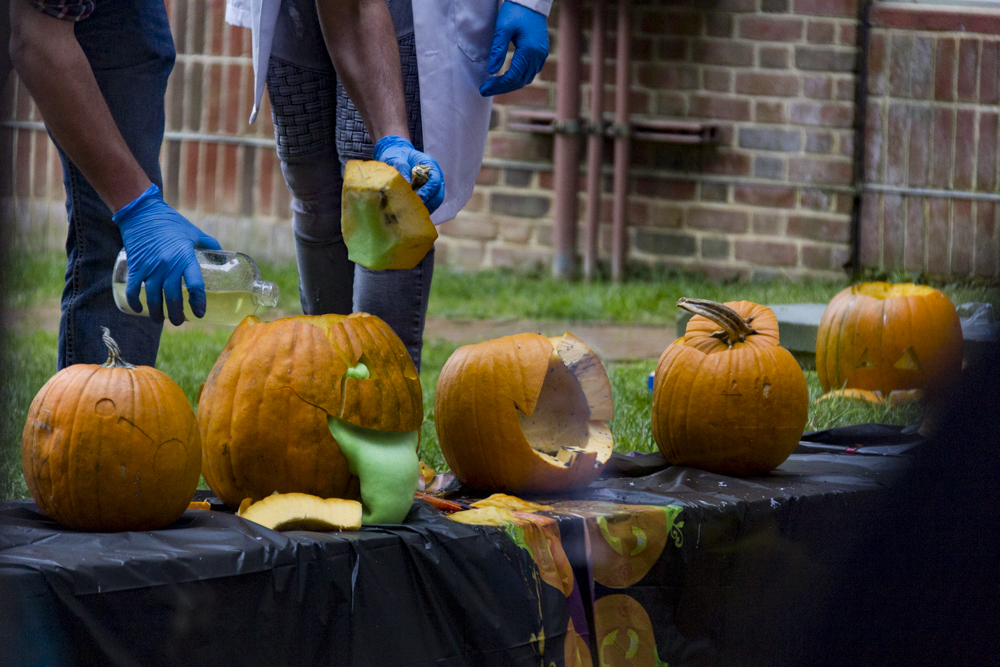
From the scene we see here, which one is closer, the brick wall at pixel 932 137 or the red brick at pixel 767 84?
the brick wall at pixel 932 137

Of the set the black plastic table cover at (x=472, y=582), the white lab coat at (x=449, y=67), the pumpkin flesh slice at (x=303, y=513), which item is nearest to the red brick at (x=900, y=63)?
the white lab coat at (x=449, y=67)

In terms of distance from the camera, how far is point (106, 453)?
1478 millimetres

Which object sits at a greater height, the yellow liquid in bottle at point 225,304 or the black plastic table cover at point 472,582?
the yellow liquid in bottle at point 225,304

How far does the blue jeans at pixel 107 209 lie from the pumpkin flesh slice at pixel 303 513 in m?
0.77

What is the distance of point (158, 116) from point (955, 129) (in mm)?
4831

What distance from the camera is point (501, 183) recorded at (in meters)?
6.43

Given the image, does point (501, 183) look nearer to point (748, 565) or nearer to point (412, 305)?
point (412, 305)

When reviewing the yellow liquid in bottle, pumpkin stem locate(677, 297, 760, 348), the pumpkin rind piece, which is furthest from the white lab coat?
pumpkin stem locate(677, 297, 760, 348)

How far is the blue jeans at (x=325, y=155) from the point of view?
220 centimetres

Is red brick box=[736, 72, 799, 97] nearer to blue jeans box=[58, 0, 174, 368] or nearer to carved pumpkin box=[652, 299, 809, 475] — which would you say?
carved pumpkin box=[652, 299, 809, 475]

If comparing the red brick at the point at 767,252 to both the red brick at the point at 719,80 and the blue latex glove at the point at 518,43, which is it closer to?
the red brick at the point at 719,80

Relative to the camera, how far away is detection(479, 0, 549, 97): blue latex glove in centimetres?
227

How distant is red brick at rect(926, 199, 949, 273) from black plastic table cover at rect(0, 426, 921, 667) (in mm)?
4094

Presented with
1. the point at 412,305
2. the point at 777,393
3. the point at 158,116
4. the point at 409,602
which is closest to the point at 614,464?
the point at 777,393
